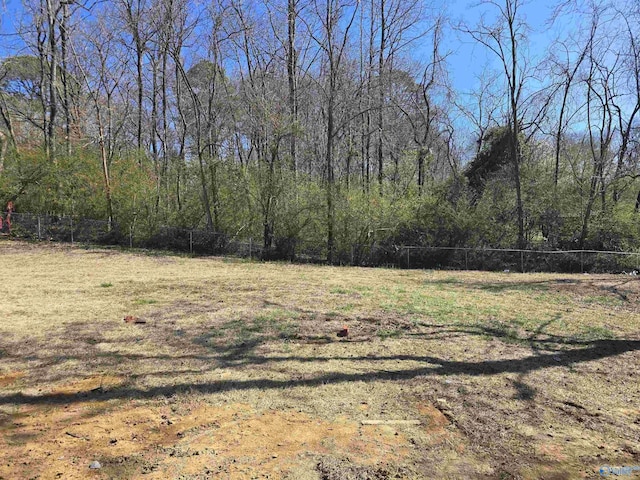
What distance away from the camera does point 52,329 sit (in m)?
5.36

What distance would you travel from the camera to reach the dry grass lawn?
2.59m

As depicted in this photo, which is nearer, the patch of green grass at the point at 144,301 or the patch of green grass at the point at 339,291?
the patch of green grass at the point at 144,301

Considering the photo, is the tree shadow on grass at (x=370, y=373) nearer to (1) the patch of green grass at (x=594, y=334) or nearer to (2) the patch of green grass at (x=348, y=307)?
(1) the patch of green grass at (x=594, y=334)

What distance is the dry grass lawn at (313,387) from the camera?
8.50 ft

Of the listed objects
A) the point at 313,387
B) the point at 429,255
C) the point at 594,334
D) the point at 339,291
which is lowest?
the point at 313,387

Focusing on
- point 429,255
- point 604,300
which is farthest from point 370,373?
point 429,255

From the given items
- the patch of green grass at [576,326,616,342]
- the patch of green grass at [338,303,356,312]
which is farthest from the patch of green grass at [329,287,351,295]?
the patch of green grass at [576,326,616,342]

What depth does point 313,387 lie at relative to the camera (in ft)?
12.1

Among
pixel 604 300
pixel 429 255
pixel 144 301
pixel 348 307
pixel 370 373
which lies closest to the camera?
pixel 370 373

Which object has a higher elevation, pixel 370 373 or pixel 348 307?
pixel 348 307

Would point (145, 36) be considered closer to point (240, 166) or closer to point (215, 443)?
point (240, 166)

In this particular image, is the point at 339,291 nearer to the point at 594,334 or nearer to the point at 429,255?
the point at 594,334

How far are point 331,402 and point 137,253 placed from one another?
13.3 meters

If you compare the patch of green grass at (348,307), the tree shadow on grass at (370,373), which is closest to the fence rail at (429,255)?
the patch of green grass at (348,307)
